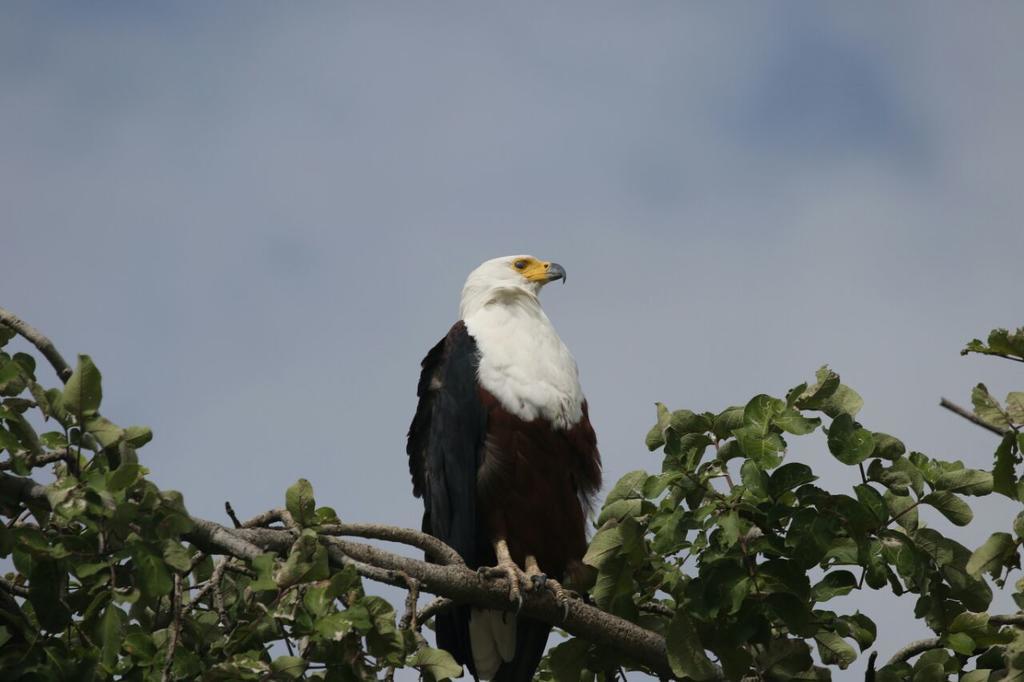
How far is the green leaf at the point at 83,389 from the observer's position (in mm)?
3076

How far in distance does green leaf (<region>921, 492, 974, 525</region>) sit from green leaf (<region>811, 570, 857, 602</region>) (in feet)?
1.01

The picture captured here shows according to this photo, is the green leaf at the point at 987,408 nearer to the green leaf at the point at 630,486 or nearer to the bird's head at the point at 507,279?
the green leaf at the point at 630,486

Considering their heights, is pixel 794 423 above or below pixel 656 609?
above

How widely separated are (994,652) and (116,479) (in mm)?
2551

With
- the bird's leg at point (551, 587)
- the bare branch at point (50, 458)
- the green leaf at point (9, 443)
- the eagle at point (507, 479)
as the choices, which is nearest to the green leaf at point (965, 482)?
the bird's leg at point (551, 587)

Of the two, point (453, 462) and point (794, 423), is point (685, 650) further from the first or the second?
point (453, 462)

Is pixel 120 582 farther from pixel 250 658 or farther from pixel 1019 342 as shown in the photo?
pixel 1019 342

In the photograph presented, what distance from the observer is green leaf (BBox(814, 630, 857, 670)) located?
3.98 metres

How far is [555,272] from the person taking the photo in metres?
6.25

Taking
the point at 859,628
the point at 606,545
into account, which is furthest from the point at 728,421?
the point at 859,628

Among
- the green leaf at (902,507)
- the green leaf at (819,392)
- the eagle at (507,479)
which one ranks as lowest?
the green leaf at (902,507)

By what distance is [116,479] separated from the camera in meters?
3.02

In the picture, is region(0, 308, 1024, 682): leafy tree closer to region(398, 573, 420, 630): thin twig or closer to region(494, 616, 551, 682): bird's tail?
region(398, 573, 420, 630): thin twig

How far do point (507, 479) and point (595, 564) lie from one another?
1.18 metres
